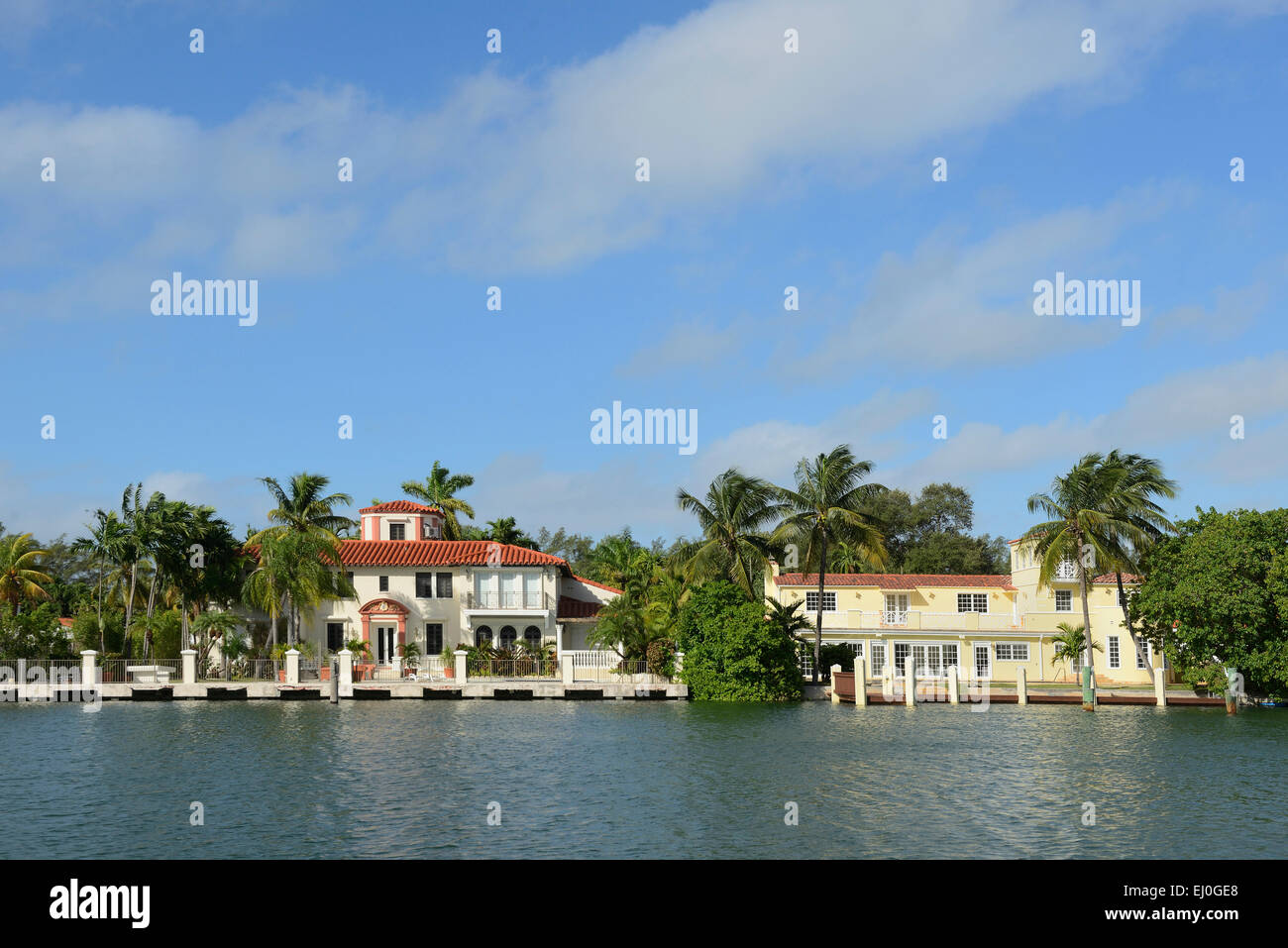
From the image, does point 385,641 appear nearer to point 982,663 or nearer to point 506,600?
point 506,600

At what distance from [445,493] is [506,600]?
1590 cm

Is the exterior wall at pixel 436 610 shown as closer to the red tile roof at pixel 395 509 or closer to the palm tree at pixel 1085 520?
the red tile roof at pixel 395 509

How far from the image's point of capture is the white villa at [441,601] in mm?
60938

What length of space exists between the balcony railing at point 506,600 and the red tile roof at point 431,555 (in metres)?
1.64

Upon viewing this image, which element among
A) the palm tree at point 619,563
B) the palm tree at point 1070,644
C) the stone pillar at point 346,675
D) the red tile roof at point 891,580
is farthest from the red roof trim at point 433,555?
the palm tree at point 1070,644

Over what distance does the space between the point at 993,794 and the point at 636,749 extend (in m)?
10.7

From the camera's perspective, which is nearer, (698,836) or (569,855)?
(569,855)

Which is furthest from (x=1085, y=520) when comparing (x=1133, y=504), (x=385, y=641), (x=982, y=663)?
(x=385, y=641)

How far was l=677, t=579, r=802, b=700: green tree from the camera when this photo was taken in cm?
4825

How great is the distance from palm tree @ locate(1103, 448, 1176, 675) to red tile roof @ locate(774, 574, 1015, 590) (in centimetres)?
1074

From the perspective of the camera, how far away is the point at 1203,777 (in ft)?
91.7

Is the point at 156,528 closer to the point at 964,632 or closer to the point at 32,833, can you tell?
the point at 32,833
